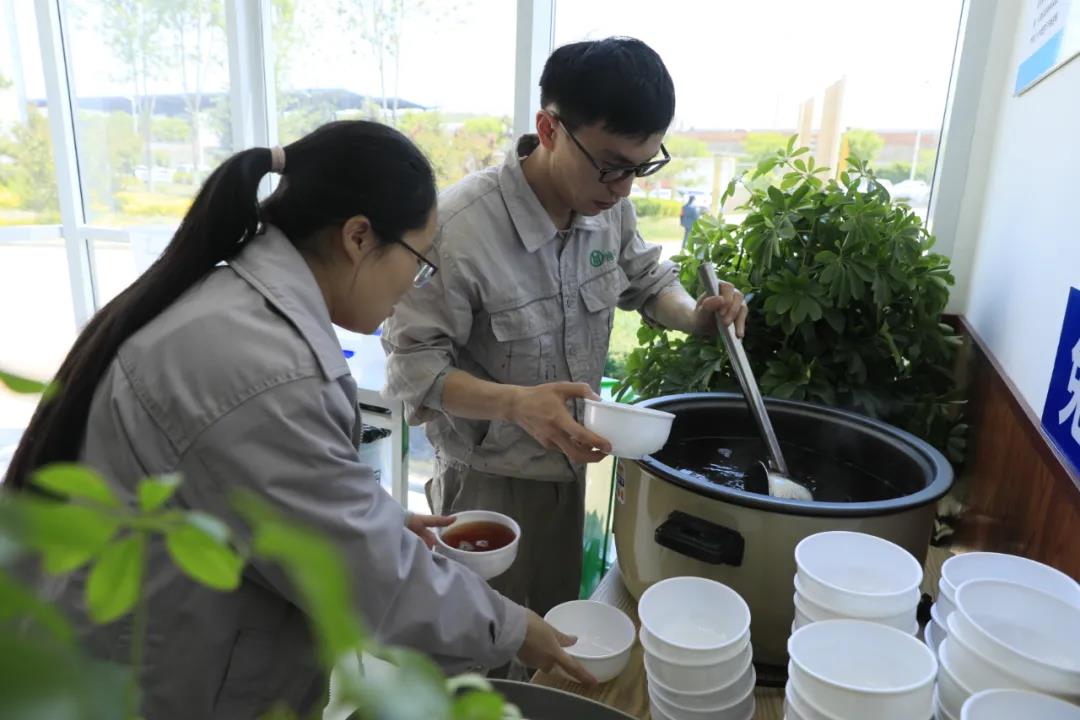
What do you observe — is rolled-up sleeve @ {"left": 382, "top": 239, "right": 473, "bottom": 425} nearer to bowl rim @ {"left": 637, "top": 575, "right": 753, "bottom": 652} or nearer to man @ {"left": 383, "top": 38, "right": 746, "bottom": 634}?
man @ {"left": 383, "top": 38, "right": 746, "bottom": 634}

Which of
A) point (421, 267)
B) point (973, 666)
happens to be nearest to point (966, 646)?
point (973, 666)

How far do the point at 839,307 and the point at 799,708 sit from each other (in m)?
1.01

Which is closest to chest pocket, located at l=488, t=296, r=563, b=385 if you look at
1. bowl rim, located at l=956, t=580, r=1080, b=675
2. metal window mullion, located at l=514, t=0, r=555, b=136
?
bowl rim, located at l=956, t=580, r=1080, b=675

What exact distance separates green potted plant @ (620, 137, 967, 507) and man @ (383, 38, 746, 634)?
13cm

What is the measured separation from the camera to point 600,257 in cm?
154

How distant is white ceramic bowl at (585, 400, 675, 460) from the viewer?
99cm

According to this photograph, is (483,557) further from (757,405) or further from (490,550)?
(757,405)

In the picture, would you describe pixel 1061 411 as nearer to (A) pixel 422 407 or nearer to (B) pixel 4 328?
(A) pixel 422 407

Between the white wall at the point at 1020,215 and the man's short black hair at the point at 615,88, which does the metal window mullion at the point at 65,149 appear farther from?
the white wall at the point at 1020,215

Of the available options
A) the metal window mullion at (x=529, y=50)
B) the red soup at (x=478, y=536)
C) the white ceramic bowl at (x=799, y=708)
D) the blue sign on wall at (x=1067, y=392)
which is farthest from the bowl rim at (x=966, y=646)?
the metal window mullion at (x=529, y=50)

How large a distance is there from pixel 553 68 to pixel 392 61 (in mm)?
1528

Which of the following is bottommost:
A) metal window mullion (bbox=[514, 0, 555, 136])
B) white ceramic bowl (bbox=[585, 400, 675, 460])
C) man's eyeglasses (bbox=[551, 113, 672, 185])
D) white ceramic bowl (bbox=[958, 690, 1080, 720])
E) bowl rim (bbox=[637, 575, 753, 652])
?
bowl rim (bbox=[637, 575, 753, 652])

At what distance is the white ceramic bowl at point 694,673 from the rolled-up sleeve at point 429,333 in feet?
2.09

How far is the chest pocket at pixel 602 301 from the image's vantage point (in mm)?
1509
